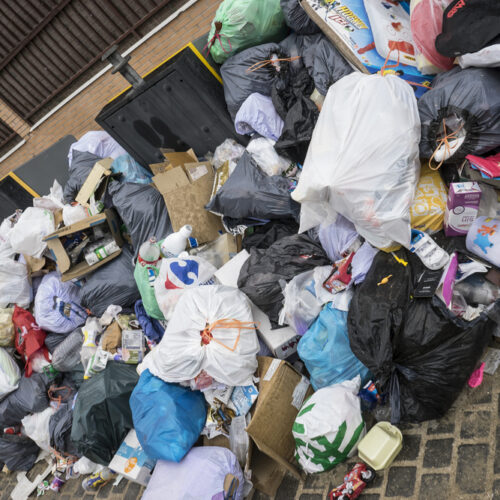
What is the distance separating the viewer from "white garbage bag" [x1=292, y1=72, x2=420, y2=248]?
192 centimetres

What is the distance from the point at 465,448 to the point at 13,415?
386cm

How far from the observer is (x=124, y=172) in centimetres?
374

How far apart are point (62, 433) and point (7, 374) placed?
2.91 feet

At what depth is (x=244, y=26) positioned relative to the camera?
9.92 feet

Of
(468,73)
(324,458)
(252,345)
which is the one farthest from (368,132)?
(324,458)

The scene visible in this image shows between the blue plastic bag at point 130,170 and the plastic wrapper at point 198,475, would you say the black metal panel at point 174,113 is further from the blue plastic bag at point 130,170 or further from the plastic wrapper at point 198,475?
the plastic wrapper at point 198,475

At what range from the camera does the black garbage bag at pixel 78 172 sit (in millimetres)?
3902

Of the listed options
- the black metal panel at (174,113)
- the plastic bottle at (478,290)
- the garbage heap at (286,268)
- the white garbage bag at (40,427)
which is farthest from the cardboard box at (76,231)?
the plastic bottle at (478,290)

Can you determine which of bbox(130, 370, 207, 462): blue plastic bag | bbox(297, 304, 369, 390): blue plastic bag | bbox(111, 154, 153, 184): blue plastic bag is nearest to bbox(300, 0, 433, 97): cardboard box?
bbox(297, 304, 369, 390): blue plastic bag

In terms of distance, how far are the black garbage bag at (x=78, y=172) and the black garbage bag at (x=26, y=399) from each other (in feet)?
5.52

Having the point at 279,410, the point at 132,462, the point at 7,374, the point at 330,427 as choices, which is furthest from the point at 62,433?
the point at 330,427

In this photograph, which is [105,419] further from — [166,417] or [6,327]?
[6,327]

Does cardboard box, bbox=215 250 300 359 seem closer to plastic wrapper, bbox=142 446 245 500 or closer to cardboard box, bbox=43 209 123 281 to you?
plastic wrapper, bbox=142 446 245 500

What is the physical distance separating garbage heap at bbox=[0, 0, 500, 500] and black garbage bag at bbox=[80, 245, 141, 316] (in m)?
0.02
